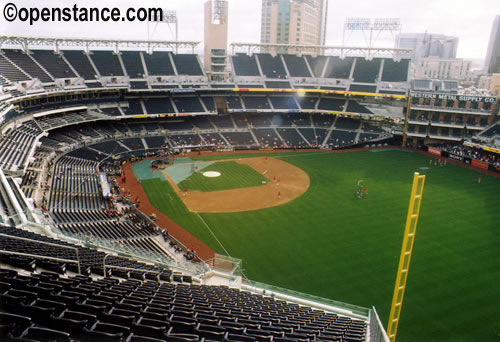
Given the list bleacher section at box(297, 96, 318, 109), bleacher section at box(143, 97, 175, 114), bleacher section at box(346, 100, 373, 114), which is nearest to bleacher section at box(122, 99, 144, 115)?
bleacher section at box(143, 97, 175, 114)

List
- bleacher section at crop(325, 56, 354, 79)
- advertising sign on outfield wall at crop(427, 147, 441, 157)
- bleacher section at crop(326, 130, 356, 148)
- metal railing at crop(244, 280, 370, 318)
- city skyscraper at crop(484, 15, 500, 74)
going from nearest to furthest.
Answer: metal railing at crop(244, 280, 370, 318) → advertising sign on outfield wall at crop(427, 147, 441, 157) → bleacher section at crop(326, 130, 356, 148) → bleacher section at crop(325, 56, 354, 79) → city skyscraper at crop(484, 15, 500, 74)

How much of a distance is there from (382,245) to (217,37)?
57.4 m

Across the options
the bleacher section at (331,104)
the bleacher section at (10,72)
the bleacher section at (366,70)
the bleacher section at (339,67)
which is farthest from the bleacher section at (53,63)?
the bleacher section at (366,70)

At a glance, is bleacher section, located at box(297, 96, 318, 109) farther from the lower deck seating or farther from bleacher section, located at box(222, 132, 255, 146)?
the lower deck seating

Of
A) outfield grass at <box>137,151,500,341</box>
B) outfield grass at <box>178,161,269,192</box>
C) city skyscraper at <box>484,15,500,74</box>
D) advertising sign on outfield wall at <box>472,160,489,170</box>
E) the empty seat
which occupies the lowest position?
outfield grass at <box>178,161,269,192</box>

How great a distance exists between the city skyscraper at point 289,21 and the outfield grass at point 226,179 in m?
94.1

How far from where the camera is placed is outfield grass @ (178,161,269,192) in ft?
140

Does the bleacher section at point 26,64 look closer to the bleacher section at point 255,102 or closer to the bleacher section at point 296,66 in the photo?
the bleacher section at point 255,102

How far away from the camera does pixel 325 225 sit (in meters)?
31.7

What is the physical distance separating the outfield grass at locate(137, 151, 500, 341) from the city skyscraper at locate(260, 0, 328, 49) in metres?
98.2

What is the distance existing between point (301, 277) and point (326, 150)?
41460 millimetres

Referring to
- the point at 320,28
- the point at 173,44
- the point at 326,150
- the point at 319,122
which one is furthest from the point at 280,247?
the point at 320,28

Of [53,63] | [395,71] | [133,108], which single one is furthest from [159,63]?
[395,71]

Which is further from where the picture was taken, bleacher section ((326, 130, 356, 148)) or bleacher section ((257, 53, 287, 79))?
bleacher section ((257, 53, 287, 79))
